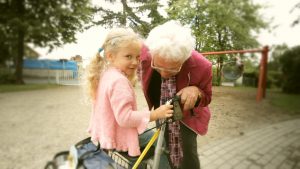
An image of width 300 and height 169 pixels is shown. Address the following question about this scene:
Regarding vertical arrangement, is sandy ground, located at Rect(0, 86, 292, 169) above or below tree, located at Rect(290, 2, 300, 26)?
below

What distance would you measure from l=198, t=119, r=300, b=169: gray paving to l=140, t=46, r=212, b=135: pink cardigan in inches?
63.5

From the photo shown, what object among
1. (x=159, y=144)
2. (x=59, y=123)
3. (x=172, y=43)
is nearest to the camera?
(x=172, y=43)

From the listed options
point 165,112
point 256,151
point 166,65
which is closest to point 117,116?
point 165,112

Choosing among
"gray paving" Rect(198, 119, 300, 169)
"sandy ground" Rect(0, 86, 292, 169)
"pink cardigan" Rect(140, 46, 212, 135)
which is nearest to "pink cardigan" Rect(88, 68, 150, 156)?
"pink cardigan" Rect(140, 46, 212, 135)

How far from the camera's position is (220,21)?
145 centimetres

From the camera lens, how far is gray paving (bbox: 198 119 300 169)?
→ 11.1 ft

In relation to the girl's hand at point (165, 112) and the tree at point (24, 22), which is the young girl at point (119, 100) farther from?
the tree at point (24, 22)

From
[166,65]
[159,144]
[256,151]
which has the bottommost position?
[256,151]

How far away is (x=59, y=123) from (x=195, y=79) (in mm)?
4385

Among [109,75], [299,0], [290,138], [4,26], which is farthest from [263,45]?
[4,26]

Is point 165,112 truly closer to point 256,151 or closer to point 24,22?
point 256,151

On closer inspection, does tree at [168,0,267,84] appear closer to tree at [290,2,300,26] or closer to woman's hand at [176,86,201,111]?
woman's hand at [176,86,201,111]

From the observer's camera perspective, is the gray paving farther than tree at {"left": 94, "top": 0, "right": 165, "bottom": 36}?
Yes

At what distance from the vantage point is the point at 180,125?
5.49 ft
